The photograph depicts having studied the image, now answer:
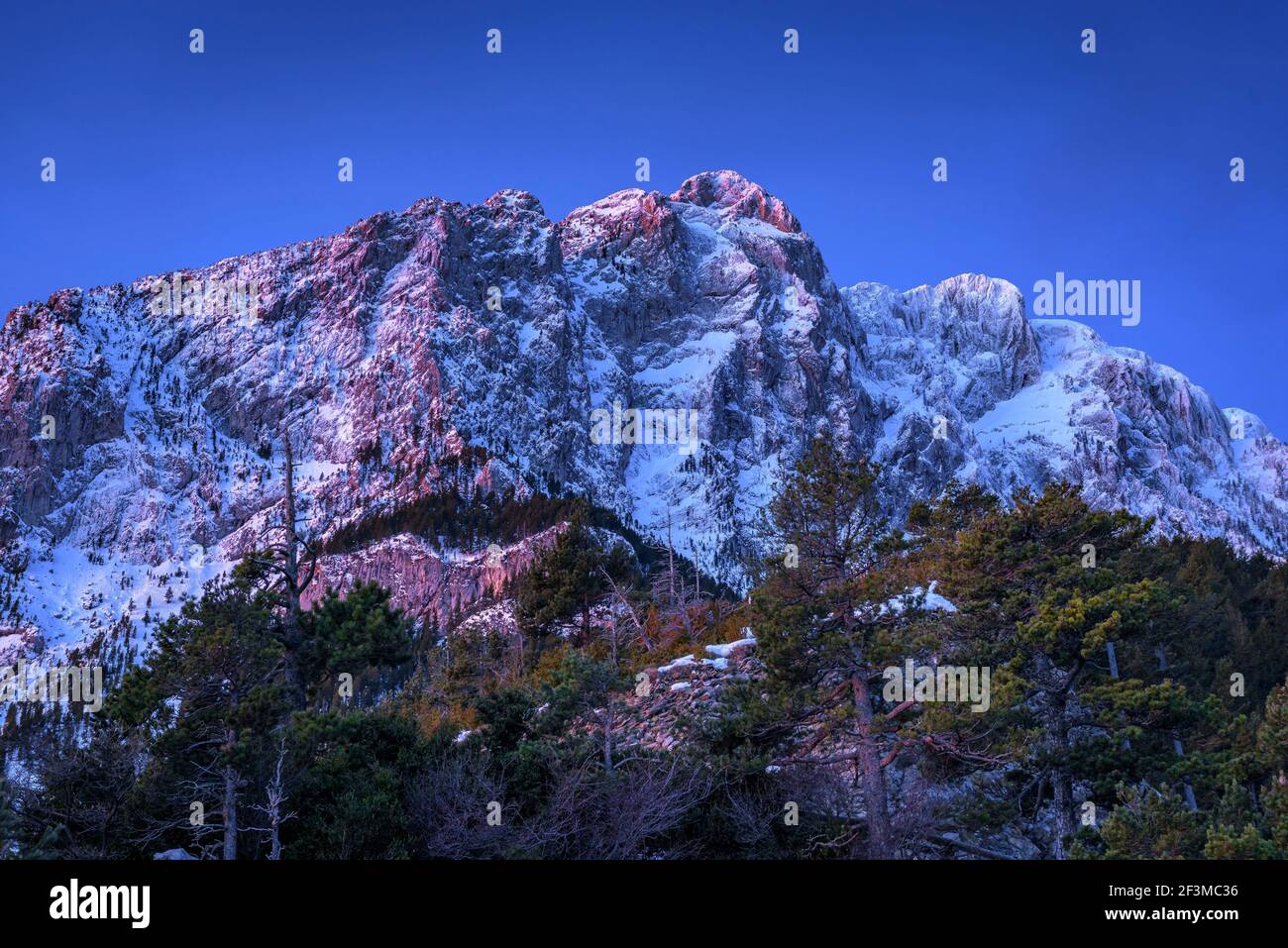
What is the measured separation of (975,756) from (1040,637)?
565 centimetres

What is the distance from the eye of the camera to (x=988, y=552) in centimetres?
2466

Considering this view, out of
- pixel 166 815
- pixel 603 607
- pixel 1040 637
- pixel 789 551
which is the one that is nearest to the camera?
pixel 166 815

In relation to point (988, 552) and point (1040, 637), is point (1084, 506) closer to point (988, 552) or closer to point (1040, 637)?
point (988, 552)

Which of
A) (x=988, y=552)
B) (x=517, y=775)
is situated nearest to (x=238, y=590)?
(x=517, y=775)

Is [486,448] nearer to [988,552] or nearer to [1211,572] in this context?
[1211,572]

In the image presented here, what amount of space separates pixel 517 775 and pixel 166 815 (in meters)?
7.07
